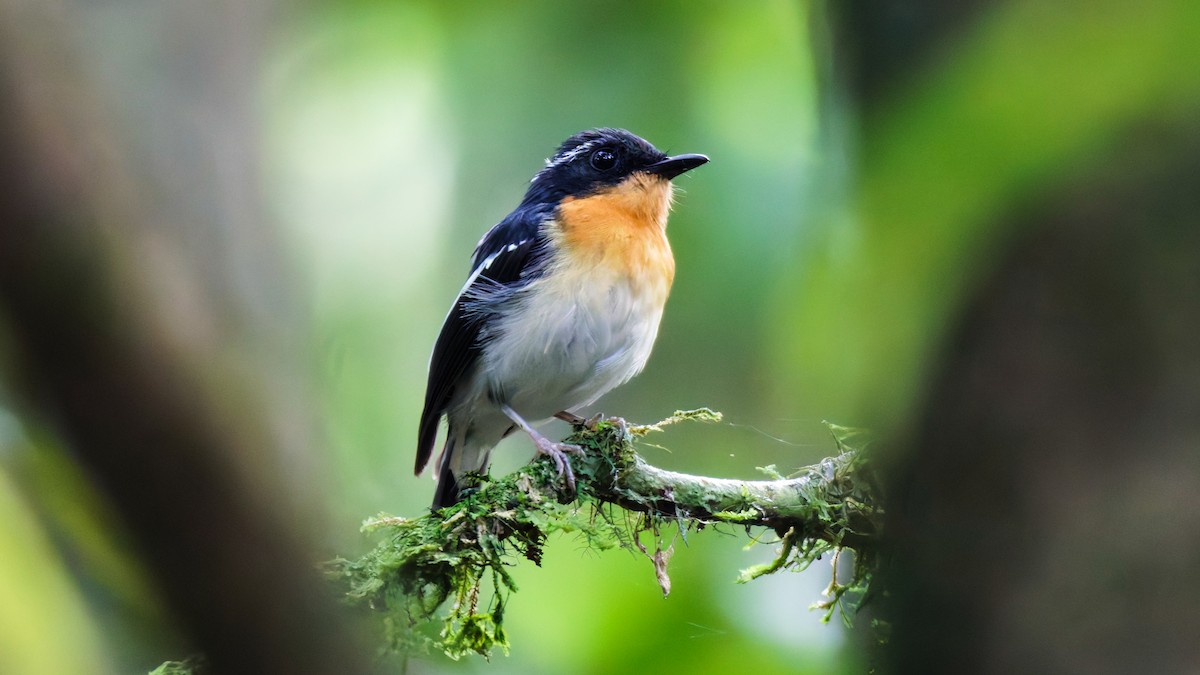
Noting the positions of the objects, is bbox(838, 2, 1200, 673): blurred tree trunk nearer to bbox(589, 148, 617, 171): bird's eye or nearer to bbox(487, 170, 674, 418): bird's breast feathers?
bbox(487, 170, 674, 418): bird's breast feathers

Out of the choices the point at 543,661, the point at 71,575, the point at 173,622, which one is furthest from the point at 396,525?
the point at 173,622

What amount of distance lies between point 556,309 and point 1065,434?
314cm

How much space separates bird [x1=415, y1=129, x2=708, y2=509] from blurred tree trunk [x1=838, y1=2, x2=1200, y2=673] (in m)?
3.02

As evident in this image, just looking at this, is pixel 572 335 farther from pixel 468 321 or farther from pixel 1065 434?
pixel 1065 434

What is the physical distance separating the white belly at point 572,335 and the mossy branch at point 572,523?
2.19ft

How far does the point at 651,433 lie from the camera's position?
10.4 ft

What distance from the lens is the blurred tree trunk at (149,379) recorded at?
1.10m

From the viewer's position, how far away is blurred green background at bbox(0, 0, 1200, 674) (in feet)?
1.72

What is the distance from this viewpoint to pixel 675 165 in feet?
13.0

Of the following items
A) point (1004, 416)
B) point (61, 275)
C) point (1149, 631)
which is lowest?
point (1149, 631)

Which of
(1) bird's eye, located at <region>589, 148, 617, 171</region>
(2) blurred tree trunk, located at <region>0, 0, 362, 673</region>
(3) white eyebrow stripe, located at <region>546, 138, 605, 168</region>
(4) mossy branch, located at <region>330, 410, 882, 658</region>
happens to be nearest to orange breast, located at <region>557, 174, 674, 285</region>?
(1) bird's eye, located at <region>589, 148, 617, 171</region>

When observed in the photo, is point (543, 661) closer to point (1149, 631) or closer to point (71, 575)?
point (71, 575)

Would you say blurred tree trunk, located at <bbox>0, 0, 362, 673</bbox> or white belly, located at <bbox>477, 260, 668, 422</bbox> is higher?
blurred tree trunk, located at <bbox>0, 0, 362, 673</bbox>

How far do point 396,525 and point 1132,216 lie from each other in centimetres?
218
